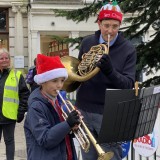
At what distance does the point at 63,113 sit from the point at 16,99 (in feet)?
10.5

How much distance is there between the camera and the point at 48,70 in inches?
133

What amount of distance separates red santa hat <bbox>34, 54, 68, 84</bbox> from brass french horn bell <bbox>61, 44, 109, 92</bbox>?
0.76 ft

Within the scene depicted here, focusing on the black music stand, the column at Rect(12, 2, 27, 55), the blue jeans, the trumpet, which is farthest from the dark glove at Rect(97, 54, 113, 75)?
the column at Rect(12, 2, 27, 55)

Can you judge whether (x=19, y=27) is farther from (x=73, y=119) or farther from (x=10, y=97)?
(x=73, y=119)

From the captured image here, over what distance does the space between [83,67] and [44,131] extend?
745 millimetres

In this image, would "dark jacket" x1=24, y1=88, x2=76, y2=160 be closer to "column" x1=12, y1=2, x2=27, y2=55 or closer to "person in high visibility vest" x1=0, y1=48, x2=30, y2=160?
"person in high visibility vest" x1=0, y1=48, x2=30, y2=160

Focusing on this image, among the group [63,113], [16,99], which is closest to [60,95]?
[63,113]

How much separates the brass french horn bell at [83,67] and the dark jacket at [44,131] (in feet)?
1.41

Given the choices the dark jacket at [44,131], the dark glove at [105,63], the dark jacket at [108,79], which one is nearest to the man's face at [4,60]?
the dark jacket at [108,79]

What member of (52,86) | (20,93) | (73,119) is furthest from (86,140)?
(20,93)

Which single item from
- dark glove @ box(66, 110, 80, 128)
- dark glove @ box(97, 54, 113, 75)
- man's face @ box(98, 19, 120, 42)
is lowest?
dark glove @ box(66, 110, 80, 128)

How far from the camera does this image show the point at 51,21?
58.7 feet

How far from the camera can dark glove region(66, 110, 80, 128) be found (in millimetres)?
3129

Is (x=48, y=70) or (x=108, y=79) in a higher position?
(x=48, y=70)
